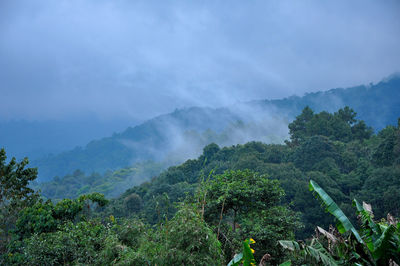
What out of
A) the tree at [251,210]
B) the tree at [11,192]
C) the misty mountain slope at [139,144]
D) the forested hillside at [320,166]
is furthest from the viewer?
the misty mountain slope at [139,144]

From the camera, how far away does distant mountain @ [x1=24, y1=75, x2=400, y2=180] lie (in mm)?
110688

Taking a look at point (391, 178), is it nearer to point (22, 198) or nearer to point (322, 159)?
point (322, 159)

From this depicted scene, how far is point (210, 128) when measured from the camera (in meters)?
167

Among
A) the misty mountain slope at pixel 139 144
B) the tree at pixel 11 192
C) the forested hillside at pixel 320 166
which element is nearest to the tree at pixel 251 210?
the forested hillside at pixel 320 166

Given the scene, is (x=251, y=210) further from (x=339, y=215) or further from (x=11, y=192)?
(x=11, y=192)

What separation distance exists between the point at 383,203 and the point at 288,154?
760 inches

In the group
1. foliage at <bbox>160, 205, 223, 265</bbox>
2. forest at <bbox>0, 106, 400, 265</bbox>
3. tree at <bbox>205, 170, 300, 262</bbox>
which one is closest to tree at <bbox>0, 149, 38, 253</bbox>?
forest at <bbox>0, 106, 400, 265</bbox>

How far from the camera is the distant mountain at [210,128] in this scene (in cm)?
→ 11069

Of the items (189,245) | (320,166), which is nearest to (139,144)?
(320,166)

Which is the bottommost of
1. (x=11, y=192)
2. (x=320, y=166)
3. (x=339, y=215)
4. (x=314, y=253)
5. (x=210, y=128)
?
(x=314, y=253)

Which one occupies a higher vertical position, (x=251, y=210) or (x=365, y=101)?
(x=365, y=101)

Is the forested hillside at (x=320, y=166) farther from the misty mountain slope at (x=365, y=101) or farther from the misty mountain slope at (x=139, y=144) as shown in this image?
the misty mountain slope at (x=139, y=144)

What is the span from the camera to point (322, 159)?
39438mm

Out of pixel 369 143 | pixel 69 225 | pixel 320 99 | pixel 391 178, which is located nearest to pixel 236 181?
pixel 69 225
